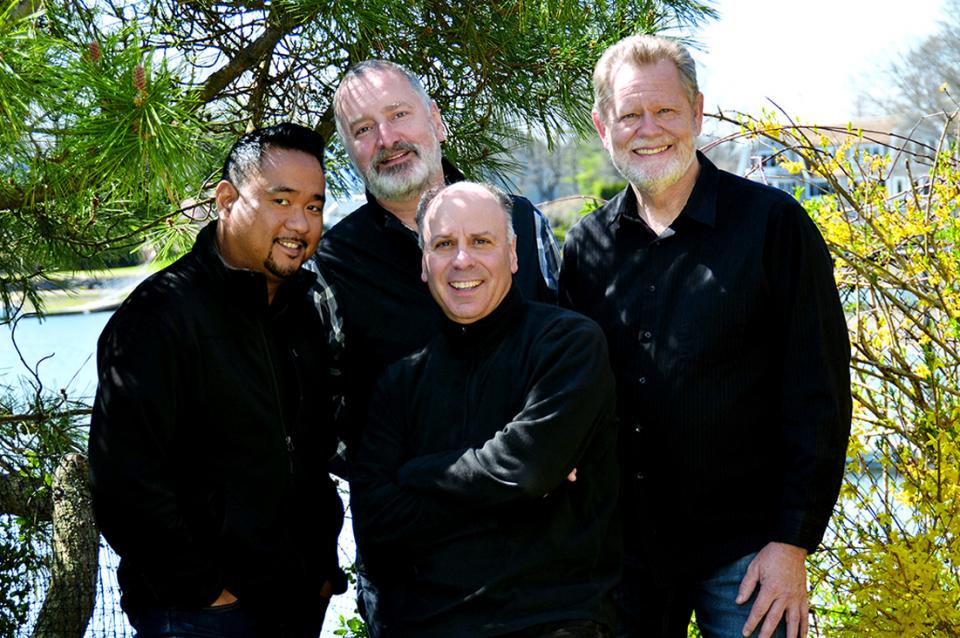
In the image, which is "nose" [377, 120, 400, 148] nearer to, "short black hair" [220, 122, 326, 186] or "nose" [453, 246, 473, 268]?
"short black hair" [220, 122, 326, 186]

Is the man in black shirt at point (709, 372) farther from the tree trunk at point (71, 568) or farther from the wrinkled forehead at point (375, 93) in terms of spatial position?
the tree trunk at point (71, 568)

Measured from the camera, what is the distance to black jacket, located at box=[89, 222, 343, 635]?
75.3 inches

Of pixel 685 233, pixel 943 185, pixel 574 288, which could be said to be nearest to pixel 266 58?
pixel 574 288

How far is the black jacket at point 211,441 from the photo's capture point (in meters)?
1.91

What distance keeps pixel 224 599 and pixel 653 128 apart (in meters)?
1.22

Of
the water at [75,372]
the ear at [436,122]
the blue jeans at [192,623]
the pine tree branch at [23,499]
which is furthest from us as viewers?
the water at [75,372]

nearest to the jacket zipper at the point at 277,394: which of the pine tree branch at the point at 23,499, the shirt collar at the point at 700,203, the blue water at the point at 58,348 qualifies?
the shirt collar at the point at 700,203

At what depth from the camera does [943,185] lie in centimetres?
317

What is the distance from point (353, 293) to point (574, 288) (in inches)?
18.8

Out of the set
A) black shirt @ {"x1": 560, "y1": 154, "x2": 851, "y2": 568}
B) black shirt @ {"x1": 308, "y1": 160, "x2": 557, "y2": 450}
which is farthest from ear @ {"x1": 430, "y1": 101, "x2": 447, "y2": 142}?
black shirt @ {"x1": 560, "y1": 154, "x2": 851, "y2": 568}

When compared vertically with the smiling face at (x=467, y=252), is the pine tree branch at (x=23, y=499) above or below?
below

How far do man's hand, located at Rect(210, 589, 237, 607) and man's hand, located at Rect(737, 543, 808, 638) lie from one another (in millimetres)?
943

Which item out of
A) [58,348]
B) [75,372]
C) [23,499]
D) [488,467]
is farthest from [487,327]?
[58,348]

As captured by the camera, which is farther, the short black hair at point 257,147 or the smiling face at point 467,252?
the short black hair at point 257,147
